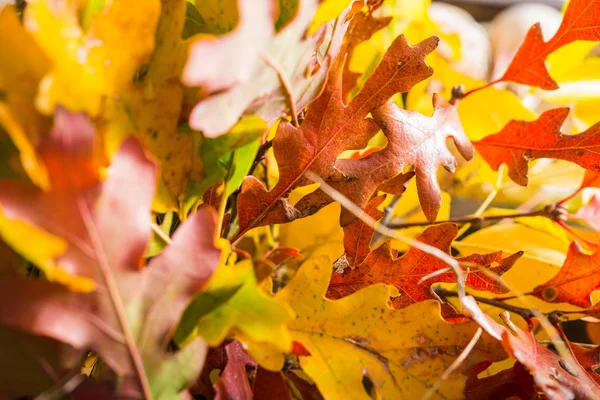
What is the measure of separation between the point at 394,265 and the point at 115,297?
161 mm

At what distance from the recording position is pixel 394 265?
0.31m

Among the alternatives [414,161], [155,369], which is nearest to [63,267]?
[155,369]

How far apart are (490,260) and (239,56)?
191mm

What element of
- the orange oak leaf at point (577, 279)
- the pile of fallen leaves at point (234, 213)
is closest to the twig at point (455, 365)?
the pile of fallen leaves at point (234, 213)

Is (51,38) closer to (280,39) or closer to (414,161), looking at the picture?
(280,39)

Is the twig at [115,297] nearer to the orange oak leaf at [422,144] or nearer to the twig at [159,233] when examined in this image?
the twig at [159,233]

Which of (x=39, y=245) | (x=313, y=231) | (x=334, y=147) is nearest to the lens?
(x=39, y=245)

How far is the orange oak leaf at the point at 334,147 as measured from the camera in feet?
0.91

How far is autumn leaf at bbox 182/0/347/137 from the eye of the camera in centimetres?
20

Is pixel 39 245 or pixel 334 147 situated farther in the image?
pixel 334 147

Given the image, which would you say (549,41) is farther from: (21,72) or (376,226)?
(21,72)

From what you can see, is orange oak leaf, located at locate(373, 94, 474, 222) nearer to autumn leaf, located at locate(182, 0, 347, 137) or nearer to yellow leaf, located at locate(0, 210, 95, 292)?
autumn leaf, located at locate(182, 0, 347, 137)

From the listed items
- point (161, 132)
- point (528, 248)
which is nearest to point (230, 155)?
point (161, 132)

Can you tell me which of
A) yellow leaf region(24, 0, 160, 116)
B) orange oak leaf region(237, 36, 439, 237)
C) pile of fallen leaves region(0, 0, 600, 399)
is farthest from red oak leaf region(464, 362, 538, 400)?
yellow leaf region(24, 0, 160, 116)
